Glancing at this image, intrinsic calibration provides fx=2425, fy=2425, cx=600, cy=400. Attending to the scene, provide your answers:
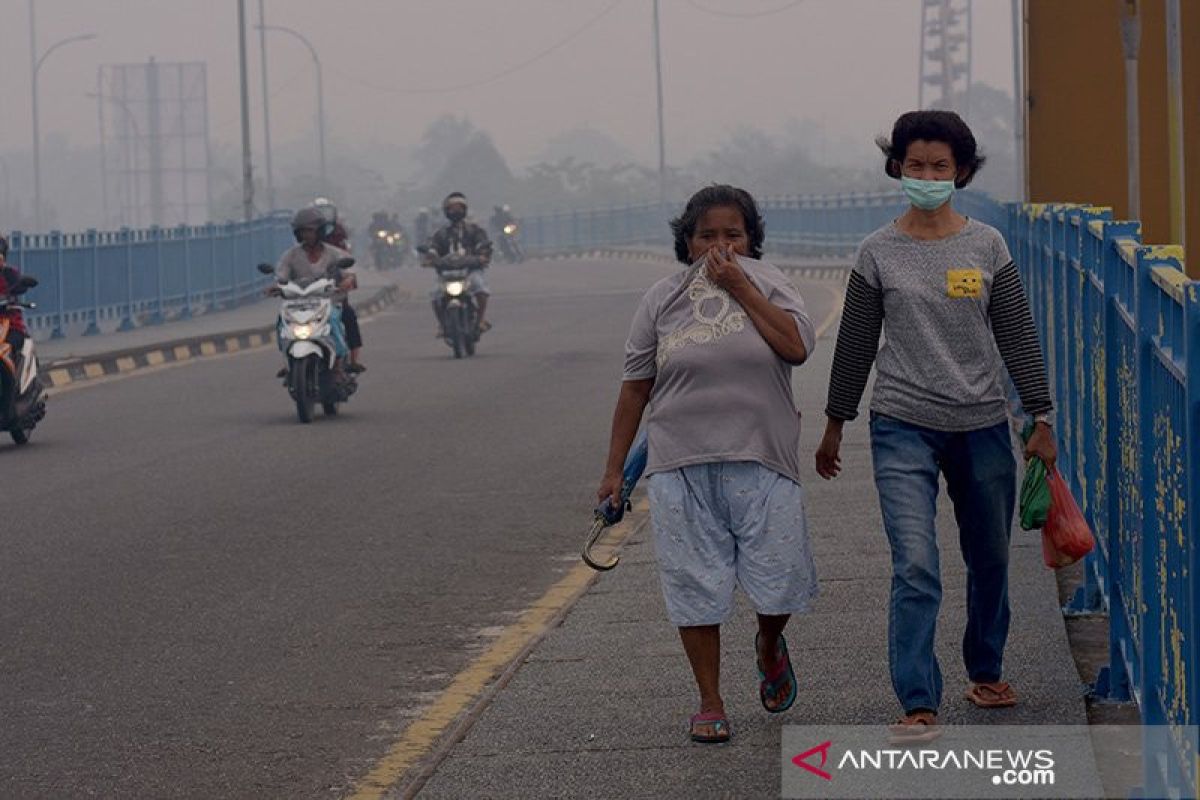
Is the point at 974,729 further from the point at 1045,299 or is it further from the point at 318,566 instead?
the point at 1045,299

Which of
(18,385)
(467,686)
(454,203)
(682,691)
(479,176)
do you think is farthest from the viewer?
(479,176)

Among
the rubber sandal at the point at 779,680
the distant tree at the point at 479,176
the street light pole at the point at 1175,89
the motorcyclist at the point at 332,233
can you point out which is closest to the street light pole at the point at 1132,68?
the street light pole at the point at 1175,89

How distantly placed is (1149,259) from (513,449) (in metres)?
10.3

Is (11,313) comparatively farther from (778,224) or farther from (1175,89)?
(778,224)

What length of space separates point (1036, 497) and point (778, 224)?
59.9 metres

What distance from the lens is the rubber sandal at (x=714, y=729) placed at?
6656mm

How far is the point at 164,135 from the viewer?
9981 centimetres

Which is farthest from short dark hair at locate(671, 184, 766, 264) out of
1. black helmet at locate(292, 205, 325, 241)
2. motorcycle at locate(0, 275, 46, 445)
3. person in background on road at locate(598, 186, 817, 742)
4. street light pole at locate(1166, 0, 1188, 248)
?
black helmet at locate(292, 205, 325, 241)

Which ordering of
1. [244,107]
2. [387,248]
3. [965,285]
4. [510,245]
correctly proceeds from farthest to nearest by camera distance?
1. [510,245]
2. [387,248]
3. [244,107]
4. [965,285]

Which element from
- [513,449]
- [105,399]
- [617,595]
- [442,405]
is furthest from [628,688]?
[105,399]

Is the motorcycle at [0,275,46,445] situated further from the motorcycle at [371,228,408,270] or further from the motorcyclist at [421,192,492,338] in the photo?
the motorcycle at [371,228,408,270]

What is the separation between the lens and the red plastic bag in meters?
6.51

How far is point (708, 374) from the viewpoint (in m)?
6.61

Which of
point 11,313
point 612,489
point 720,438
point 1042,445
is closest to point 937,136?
point 1042,445
